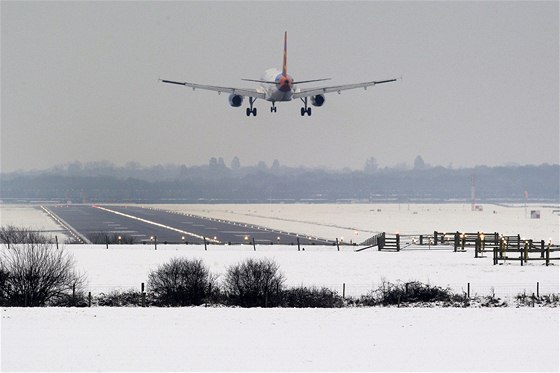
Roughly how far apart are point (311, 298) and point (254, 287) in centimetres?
312

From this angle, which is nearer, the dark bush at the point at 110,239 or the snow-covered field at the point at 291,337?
the snow-covered field at the point at 291,337

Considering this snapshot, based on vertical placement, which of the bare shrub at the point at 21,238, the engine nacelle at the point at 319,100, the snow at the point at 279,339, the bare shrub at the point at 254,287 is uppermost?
the engine nacelle at the point at 319,100

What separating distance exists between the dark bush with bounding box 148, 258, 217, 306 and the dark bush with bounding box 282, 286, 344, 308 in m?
4.12

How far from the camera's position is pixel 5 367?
1120 inches

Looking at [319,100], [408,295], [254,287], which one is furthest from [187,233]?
[408,295]

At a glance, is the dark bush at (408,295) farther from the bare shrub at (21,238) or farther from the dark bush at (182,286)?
the bare shrub at (21,238)

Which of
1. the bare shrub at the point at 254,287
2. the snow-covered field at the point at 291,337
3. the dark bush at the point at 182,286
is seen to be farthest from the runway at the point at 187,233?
the snow-covered field at the point at 291,337

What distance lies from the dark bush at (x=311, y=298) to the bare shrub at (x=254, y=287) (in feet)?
1.67

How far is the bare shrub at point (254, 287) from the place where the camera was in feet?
154

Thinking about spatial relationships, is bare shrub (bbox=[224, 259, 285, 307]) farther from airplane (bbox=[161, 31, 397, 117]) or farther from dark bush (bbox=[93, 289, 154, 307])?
airplane (bbox=[161, 31, 397, 117])

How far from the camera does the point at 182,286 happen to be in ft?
158

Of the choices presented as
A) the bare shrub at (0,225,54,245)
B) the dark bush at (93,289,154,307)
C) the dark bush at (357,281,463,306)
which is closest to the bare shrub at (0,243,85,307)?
the dark bush at (93,289,154,307)

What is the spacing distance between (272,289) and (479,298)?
410 inches

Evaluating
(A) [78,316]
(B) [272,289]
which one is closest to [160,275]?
(B) [272,289]
